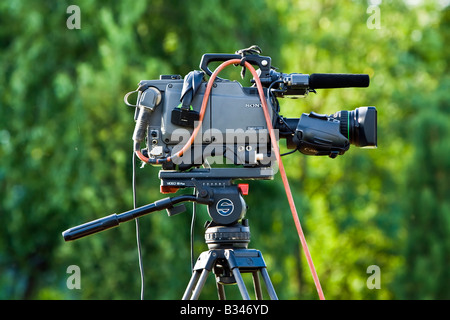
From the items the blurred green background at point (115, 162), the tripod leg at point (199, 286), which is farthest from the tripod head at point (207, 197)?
the blurred green background at point (115, 162)

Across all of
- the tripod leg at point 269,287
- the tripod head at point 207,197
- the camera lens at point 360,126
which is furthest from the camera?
the camera lens at point 360,126

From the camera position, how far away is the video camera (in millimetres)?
3512

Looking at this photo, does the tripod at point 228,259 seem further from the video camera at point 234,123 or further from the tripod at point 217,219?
the video camera at point 234,123

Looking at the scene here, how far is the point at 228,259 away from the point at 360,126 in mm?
955

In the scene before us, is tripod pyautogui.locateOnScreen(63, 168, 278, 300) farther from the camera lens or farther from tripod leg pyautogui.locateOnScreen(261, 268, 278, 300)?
the camera lens

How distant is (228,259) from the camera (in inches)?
135

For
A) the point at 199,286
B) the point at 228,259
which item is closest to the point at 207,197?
the point at 228,259

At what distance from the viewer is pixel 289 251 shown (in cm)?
970

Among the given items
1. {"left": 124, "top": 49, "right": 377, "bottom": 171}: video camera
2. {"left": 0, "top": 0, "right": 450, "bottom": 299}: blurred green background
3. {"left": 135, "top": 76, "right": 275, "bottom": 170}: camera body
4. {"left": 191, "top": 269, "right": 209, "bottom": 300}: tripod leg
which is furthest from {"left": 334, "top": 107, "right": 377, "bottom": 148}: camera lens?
{"left": 0, "top": 0, "right": 450, "bottom": 299}: blurred green background

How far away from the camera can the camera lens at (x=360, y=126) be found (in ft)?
11.8

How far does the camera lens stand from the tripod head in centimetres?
45

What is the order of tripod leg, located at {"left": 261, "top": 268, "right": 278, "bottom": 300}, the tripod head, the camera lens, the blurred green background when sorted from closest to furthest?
tripod leg, located at {"left": 261, "top": 268, "right": 278, "bottom": 300} → the tripod head → the camera lens → the blurred green background

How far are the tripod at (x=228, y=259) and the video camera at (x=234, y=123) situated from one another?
0.35m

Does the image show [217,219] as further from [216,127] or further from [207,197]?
[216,127]
